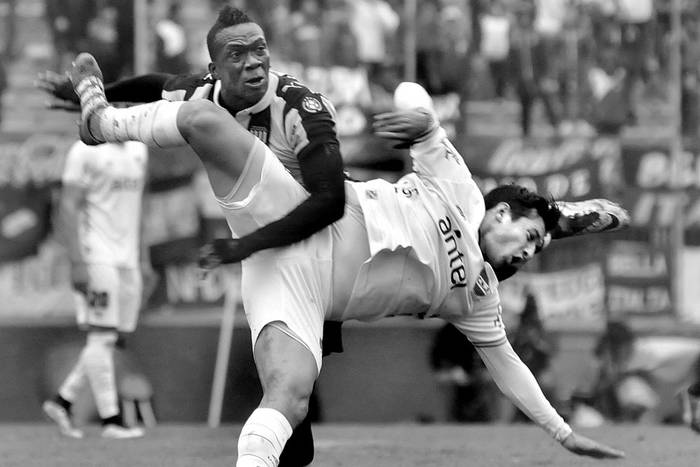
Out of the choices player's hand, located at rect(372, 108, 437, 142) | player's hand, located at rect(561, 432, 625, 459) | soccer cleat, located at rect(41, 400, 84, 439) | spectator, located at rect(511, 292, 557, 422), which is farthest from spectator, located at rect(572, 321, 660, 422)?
player's hand, located at rect(372, 108, 437, 142)

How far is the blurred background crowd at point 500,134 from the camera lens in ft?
43.0

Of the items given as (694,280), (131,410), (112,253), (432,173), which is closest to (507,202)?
(432,173)

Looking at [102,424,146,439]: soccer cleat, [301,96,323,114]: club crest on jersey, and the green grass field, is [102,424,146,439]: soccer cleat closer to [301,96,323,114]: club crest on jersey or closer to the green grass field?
the green grass field

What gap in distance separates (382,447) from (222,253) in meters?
3.87

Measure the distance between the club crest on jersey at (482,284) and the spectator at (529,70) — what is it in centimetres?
839

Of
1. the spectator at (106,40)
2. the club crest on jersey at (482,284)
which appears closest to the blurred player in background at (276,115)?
the club crest on jersey at (482,284)

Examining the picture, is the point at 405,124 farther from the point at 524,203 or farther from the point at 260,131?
the point at 260,131

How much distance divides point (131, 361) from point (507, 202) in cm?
744

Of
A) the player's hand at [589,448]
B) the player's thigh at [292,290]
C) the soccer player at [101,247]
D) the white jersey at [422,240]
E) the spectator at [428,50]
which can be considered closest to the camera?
the player's thigh at [292,290]

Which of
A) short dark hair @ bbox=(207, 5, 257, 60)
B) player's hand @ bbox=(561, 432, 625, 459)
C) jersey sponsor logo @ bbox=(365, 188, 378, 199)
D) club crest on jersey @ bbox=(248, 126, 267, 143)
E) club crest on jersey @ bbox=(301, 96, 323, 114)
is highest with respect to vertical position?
short dark hair @ bbox=(207, 5, 257, 60)

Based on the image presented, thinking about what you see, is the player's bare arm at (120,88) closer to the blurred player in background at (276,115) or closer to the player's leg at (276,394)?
the blurred player in background at (276,115)

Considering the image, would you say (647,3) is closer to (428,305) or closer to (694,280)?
(694,280)

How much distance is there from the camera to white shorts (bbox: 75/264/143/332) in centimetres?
1055

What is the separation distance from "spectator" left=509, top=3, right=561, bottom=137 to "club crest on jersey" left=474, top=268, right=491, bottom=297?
839cm
